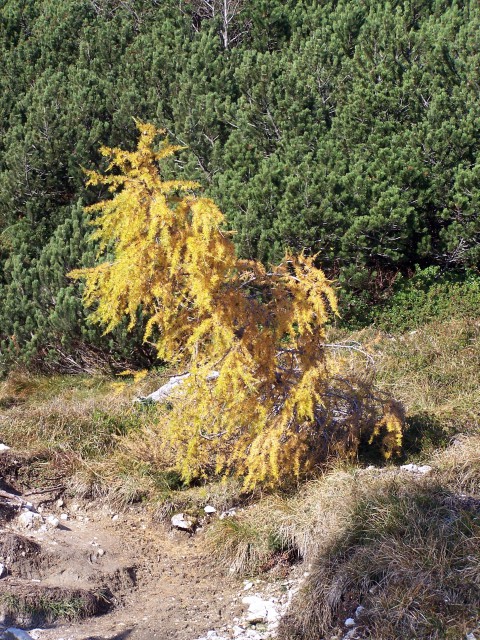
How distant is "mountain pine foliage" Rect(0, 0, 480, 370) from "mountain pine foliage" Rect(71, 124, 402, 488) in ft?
6.52

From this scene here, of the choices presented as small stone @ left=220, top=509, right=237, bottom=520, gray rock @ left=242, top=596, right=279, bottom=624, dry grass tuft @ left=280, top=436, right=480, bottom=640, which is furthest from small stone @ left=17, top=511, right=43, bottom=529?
dry grass tuft @ left=280, top=436, right=480, bottom=640

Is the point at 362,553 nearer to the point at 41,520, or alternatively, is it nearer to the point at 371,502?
the point at 371,502

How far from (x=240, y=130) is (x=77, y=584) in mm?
6080

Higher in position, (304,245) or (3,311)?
(304,245)

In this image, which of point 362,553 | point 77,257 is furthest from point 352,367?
point 77,257

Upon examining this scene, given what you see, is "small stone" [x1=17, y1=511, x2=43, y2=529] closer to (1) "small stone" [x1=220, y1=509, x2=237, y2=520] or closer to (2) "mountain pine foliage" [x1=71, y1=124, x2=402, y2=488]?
(2) "mountain pine foliage" [x1=71, y1=124, x2=402, y2=488]

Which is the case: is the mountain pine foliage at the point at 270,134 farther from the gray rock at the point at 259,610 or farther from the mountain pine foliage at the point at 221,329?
the gray rock at the point at 259,610

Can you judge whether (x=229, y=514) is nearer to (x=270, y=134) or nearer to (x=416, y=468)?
(x=416, y=468)

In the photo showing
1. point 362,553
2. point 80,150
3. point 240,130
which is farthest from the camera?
point 80,150

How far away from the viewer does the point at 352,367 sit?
6.75m

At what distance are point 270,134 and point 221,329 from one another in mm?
5597

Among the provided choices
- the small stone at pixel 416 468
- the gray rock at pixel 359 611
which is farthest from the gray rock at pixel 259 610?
the small stone at pixel 416 468

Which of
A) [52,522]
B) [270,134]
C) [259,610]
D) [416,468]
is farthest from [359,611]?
[270,134]

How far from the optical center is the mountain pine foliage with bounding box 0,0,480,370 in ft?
26.8
